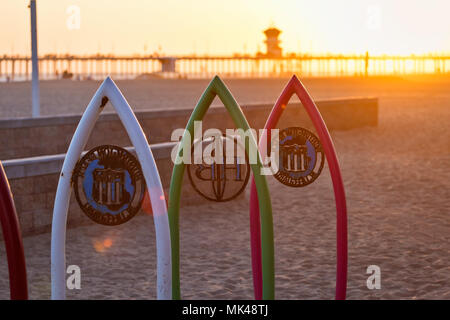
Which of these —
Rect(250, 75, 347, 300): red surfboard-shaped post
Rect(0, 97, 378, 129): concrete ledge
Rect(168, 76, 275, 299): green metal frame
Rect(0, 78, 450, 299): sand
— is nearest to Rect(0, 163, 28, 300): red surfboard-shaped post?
Rect(168, 76, 275, 299): green metal frame

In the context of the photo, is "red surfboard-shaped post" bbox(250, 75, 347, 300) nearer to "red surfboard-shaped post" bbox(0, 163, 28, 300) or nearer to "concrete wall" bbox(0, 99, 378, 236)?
"red surfboard-shaped post" bbox(0, 163, 28, 300)

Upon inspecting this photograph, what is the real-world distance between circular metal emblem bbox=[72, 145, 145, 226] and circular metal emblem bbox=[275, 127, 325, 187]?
4.73ft

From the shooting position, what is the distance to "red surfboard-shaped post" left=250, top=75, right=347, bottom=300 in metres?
5.86

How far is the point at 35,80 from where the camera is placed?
19.7 m

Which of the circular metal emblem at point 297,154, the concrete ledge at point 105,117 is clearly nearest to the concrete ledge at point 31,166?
the circular metal emblem at point 297,154

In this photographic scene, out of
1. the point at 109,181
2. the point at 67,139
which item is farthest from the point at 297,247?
the point at 67,139

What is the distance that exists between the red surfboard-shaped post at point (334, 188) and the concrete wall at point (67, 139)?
3.90 meters

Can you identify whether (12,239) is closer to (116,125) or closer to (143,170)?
(143,170)

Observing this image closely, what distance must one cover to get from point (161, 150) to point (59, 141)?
16.0 feet

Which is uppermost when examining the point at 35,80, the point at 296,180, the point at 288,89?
the point at 35,80

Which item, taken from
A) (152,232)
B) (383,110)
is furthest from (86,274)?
(383,110)

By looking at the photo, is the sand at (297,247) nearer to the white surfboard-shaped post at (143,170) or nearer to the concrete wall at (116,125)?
the white surfboard-shaped post at (143,170)

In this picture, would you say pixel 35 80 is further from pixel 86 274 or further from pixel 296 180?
pixel 296 180
